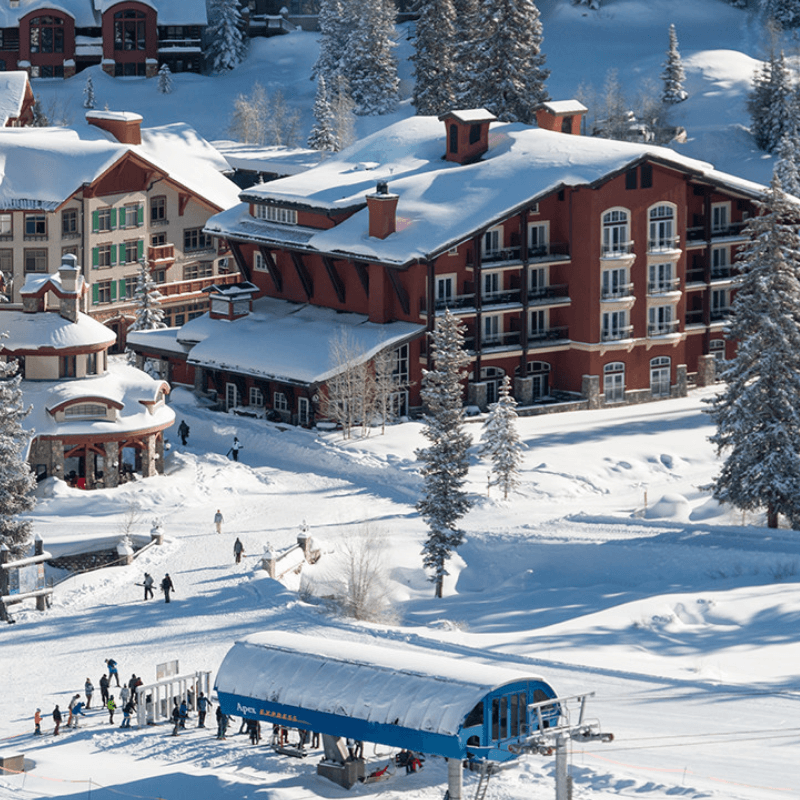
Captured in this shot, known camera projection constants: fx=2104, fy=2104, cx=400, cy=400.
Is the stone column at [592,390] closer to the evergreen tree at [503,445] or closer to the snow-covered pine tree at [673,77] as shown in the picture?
the evergreen tree at [503,445]

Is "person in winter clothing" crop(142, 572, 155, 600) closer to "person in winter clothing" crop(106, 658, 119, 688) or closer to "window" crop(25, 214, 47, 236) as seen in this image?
"person in winter clothing" crop(106, 658, 119, 688)

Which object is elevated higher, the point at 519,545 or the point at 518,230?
the point at 518,230

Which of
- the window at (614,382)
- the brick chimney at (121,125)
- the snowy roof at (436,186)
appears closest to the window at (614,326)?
the window at (614,382)

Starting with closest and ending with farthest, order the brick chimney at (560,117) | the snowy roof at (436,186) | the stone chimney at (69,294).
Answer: the stone chimney at (69,294) < the snowy roof at (436,186) < the brick chimney at (560,117)

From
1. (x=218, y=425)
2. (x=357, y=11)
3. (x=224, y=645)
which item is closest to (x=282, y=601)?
(x=224, y=645)

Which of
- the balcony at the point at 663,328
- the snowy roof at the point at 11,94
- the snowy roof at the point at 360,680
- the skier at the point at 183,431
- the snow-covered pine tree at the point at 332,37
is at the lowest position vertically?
the snowy roof at the point at 360,680

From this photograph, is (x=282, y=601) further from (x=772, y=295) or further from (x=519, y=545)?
(x=772, y=295)

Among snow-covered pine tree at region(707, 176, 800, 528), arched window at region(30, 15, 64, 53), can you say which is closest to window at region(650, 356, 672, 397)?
snow-covered pine tree at region(707, 176, 800, 528)
